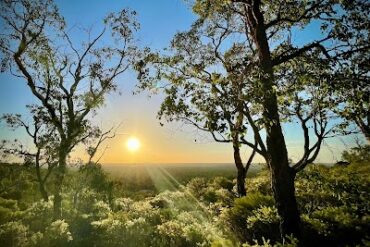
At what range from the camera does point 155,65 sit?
42.1ft

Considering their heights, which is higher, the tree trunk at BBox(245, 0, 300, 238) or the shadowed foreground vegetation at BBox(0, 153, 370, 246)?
the tree trunk at BBox(245, 0, 300, 238)

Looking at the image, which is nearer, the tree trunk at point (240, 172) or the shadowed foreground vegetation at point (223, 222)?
the shadowed foreground vegetation at point (223, 222)

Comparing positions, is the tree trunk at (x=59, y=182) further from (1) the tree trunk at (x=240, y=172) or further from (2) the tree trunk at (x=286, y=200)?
(2) the tree trunk at (x=286, y=200)

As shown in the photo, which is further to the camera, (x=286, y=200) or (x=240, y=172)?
(x=240, y=172)

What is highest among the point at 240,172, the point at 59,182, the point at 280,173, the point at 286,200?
the point at 280,173

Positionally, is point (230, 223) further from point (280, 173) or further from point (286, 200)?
point (280, 173)

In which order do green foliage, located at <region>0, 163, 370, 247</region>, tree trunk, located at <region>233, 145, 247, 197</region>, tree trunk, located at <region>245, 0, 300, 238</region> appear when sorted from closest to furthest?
tree trunk, located at <region>245, 0, 300, 238</region> < green foliage, located at <region>0, 163, 370, 247</region> < tree trunk, located at <region>233, 145, 247, 197</region>

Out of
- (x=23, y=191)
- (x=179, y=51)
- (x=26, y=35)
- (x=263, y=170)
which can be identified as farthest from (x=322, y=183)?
(x=23, y=191)

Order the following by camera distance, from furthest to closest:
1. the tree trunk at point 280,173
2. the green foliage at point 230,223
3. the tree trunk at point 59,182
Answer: the tree trunk at point 59,182
the green foliage at point 230,223
the tree trunk at point 280,173

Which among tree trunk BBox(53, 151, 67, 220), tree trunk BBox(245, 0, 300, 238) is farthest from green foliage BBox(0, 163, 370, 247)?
tree trunk BBox(53, 151, 67, 220)

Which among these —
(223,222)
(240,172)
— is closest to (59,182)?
(240,172)

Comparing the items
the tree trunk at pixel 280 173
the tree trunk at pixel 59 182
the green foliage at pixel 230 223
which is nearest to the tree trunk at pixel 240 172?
the green foliage at pixel 230 223

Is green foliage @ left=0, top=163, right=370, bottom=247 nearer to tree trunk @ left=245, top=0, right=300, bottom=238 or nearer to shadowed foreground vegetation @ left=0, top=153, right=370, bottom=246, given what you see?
shadowed foreground vegetation @ left=0, top=153, right=370, bottom=246

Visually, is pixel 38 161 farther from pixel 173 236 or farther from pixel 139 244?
pixel 173 236
